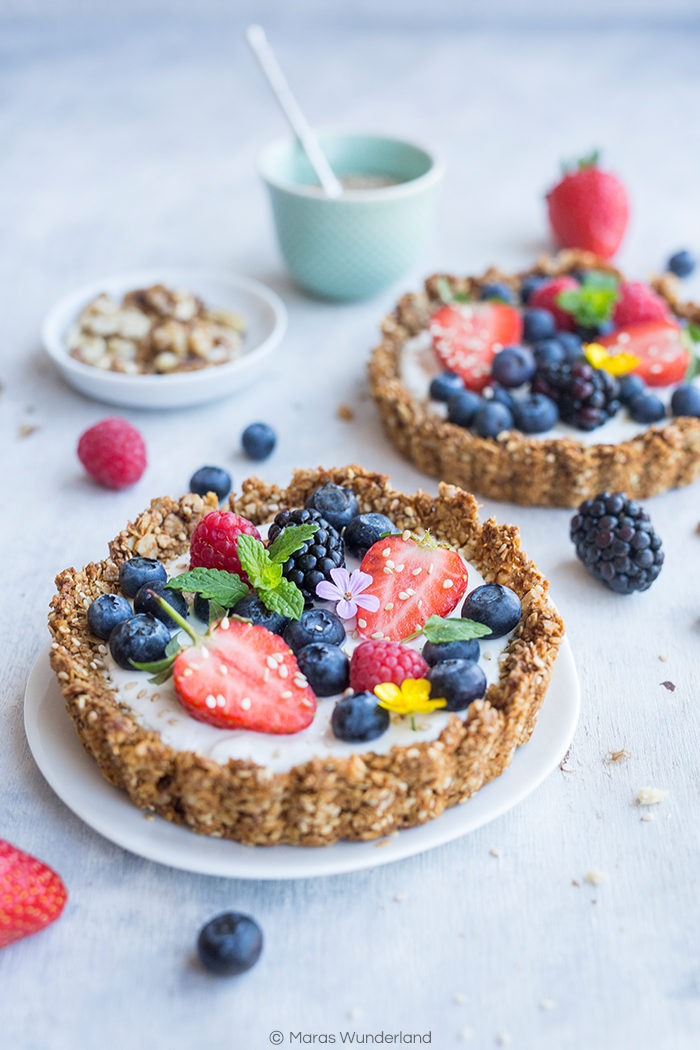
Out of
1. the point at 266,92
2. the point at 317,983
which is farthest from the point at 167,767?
the point at 266,92

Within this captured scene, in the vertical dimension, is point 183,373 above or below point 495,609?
below

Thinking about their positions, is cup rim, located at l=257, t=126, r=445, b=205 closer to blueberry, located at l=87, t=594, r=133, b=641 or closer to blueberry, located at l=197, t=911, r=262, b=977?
blueberry, located at l=87, t=594, r=133, b=641

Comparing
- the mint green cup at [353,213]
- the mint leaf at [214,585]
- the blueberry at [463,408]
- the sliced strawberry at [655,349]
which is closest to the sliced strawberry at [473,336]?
the blueberry at [463,408]

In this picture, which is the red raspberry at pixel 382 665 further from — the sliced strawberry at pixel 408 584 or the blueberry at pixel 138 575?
the blueberry at pixel 138 575

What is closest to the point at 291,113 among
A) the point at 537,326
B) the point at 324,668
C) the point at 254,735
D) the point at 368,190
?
the point at 368,190

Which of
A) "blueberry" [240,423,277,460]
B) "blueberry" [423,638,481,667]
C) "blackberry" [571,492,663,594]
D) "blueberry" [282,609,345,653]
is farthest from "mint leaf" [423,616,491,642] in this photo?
"blueberry" [240,423,277,460]

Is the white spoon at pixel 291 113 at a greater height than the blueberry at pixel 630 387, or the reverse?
the white spoon at pixel 291 113

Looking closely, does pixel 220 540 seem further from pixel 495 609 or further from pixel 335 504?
pixel 495 609
